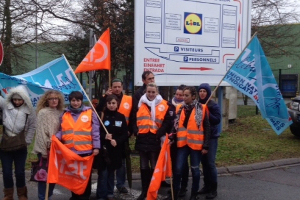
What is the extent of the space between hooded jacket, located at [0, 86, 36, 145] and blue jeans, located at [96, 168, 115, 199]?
1.18 meters

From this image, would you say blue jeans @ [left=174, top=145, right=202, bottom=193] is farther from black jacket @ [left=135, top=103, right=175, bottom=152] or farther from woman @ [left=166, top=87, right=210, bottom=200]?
black jacket @ [left=135, top=103, right=175, bottom=152]

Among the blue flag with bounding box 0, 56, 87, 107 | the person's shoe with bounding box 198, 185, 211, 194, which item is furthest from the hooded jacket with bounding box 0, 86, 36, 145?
the person's shoe with bounding box 198, 185, 211, 194

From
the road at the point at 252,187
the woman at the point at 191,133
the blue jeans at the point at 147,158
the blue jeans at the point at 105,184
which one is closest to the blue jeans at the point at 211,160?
the woman at the point at 191,133

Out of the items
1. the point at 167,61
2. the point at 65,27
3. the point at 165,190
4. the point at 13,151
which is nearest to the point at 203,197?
the point at 165,190

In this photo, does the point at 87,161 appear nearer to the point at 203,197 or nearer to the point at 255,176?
the point at 203,197

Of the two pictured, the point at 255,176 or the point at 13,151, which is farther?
the point at 255,176

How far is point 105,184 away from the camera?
6695mm

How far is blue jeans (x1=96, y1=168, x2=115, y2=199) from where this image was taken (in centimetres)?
666

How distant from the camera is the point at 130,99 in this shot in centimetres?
716

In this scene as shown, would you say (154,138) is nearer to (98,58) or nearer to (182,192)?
(182,192)

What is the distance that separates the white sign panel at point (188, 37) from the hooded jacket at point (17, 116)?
3367 mm

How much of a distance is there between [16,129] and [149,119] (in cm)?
191

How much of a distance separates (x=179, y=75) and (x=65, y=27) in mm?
9000

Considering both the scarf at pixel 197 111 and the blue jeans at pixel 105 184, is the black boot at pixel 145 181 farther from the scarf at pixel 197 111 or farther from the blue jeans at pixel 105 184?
the scarf at pixel 197 111
